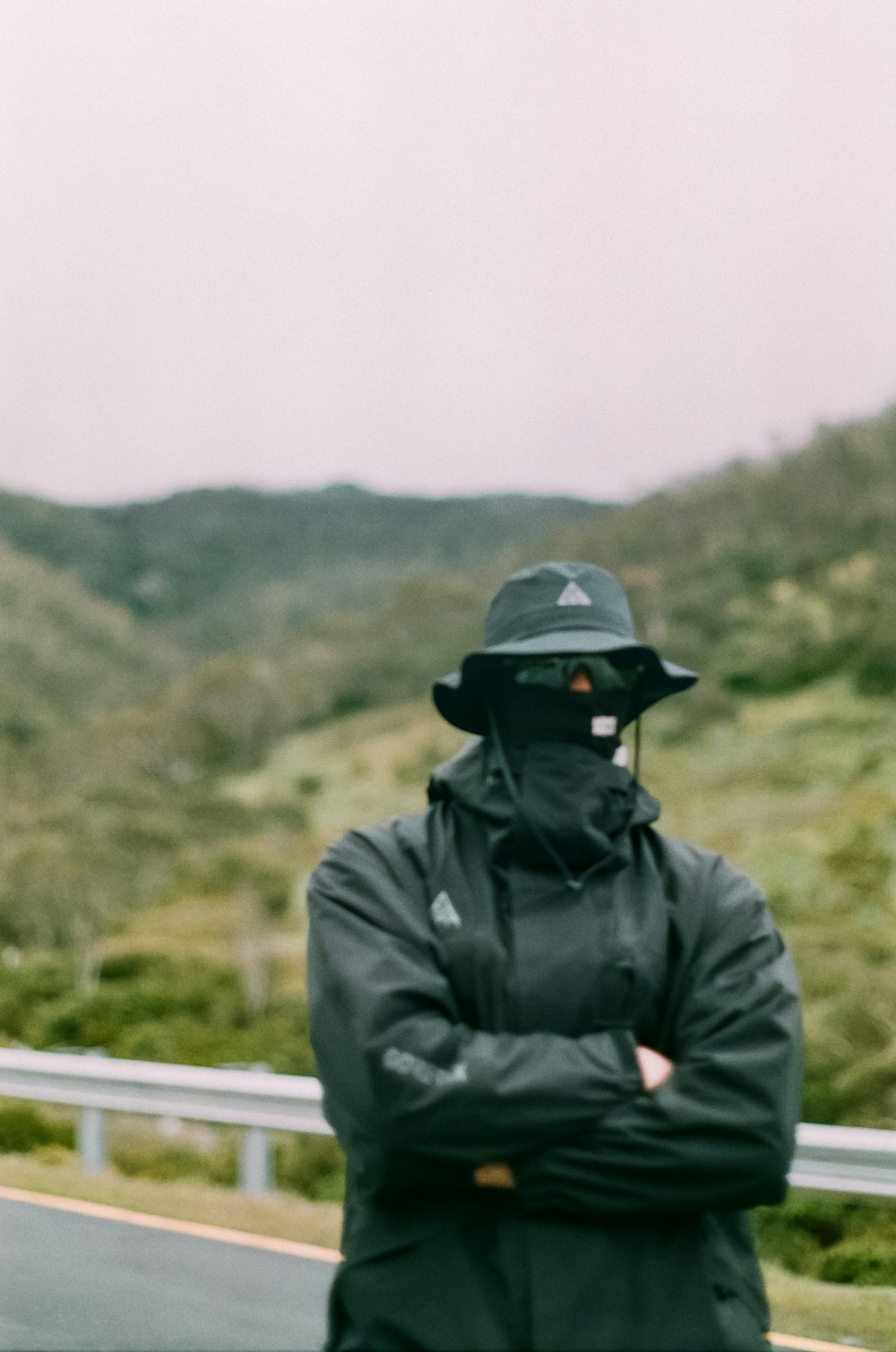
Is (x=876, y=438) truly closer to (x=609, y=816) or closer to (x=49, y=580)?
(x=49, y=580)

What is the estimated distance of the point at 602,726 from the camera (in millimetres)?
2449

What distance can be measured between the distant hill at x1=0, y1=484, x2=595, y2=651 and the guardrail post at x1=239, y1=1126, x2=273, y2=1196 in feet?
319

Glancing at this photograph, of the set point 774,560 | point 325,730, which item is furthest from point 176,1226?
point 774,560

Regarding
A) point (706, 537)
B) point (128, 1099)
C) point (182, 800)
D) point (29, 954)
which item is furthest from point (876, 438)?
point (128, 1099)

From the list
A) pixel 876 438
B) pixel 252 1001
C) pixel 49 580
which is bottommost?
pixel 252 1001

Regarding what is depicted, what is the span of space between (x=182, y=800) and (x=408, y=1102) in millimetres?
73802

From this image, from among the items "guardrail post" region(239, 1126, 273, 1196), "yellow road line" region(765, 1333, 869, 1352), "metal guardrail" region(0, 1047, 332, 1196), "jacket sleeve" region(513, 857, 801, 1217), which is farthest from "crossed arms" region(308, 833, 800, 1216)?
"guardrail post" region(239, 1126, 273, 1196)

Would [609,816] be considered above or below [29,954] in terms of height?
above

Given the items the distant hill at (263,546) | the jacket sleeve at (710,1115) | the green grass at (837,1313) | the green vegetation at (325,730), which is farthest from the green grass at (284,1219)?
the distant hill at (263,546)

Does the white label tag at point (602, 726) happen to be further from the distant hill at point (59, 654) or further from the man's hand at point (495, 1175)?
the distant hill at point (59, 654)

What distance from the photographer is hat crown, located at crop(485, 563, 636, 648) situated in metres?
2.43

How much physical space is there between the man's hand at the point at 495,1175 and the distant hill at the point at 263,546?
334 feet

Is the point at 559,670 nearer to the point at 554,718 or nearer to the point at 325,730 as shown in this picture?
the point at 554,718

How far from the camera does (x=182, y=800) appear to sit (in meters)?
74.6
